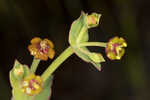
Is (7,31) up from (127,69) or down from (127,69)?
up

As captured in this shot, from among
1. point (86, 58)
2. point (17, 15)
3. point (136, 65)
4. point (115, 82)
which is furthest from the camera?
point (115, 82)

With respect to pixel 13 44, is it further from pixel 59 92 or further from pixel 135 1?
pixel 135 1

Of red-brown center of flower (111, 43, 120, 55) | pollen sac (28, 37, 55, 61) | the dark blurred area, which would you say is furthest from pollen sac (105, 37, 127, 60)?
the dark blurred area

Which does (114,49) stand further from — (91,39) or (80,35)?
(91,39)

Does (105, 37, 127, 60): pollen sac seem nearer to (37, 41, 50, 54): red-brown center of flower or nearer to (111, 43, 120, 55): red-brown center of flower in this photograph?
(111, 43, 120, 55): red-brown center of flower

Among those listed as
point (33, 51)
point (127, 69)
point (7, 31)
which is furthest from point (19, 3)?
point (33, 51)

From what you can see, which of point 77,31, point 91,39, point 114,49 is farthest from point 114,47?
point 91,39
